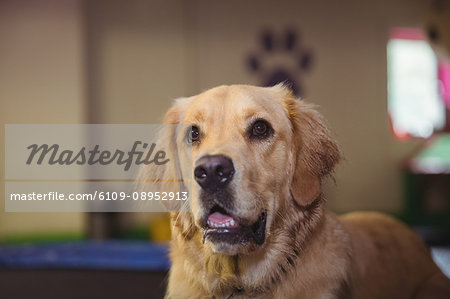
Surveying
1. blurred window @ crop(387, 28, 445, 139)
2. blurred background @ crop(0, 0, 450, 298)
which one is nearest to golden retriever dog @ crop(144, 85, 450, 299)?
blurred background @ crop(0, 0, 450, 298)

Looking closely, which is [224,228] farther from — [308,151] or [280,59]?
[280,59]

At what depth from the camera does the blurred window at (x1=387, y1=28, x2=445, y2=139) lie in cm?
524

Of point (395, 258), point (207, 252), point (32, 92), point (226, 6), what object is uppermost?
point (226, 6)

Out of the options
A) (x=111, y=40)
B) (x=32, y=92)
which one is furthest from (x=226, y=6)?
(x=32, y=92)

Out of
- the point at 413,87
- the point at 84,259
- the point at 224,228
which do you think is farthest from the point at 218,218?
the point at 413,87

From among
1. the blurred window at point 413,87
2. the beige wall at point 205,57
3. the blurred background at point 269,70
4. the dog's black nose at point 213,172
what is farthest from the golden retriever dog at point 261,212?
the blurred window at point 413,87

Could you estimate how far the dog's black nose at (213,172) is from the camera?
3.50 ft

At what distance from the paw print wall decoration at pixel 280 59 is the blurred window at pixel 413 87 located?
108cm

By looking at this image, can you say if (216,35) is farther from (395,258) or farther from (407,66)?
(395,258)

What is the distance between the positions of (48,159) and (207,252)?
599 millimetres

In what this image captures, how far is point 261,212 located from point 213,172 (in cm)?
22

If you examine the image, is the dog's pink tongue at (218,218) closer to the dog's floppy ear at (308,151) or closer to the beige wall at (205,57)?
the dog's floppy ear at (308,151)

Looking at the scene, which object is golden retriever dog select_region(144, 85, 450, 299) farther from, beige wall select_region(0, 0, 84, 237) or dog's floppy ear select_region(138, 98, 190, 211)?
beige wall select_region(0, 0, 84, 237)

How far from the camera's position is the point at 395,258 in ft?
4.94
